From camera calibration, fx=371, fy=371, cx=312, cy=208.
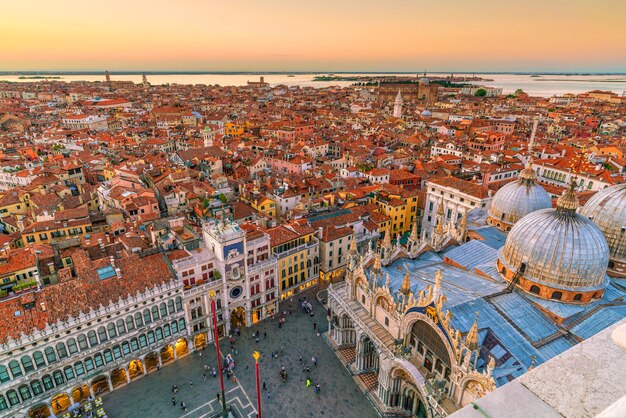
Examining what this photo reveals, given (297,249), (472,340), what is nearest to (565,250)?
(472,340)

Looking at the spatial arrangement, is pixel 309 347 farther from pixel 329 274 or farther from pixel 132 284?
pixel 132 284

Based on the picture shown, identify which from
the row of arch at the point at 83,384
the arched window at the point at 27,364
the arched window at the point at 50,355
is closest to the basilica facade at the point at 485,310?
the row of arch at the point at 83,384

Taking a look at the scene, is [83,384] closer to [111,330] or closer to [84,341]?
[84,341]

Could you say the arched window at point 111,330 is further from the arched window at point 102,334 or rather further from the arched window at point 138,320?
the arched window at point 138,320

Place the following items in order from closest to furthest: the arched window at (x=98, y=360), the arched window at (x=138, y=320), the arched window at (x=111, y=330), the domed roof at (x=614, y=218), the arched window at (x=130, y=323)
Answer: the domed roof at (x=614, y=218), the arched window at (x=98, y=360), the arched window at (x=111, y=330), the arched window at (x=130, y=323), the arched window at (x=138, y=320)

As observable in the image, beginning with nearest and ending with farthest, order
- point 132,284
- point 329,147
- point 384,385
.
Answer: point 384,385 → point 132,284 → point 329,147

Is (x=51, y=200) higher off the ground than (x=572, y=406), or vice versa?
(x=572, y=406)

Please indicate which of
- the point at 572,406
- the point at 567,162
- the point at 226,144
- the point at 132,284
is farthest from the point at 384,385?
the point at 226,144

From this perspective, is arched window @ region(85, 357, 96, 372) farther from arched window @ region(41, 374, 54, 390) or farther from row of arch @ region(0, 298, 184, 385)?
arched window @ region(41, 374, 54, 390)
